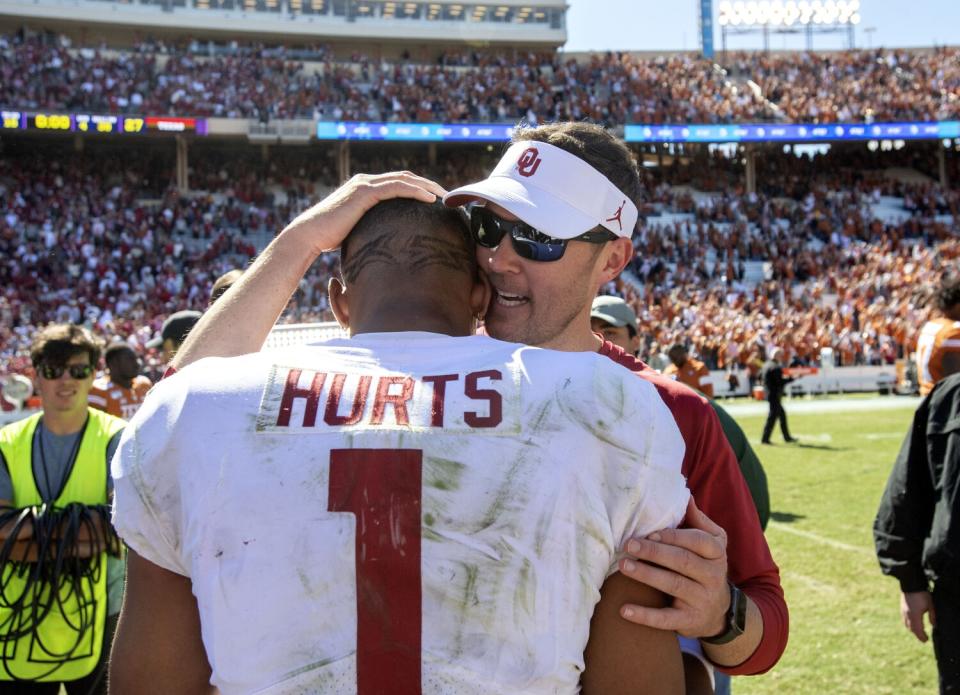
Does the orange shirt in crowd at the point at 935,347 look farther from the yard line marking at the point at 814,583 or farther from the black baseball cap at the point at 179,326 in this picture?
the black baseball cap at the point at 179,326

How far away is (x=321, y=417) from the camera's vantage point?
1399 millimetres

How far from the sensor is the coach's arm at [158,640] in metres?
1.42

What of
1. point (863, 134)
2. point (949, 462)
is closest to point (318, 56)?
point (863, 134)

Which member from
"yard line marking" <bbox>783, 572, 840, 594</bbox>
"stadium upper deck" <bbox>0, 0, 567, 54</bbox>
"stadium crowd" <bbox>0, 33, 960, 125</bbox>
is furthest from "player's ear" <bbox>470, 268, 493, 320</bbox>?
"stadium upper deck" <bbox>0, 0, 567, 54</bbox>

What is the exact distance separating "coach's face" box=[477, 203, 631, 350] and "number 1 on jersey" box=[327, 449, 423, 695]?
2.72 ft

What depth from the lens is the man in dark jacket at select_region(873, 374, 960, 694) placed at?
3.30 m

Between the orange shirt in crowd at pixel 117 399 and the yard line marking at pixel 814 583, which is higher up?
the orange shirt in crowd at pixel 117 399

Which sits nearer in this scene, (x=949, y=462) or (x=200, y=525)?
(x=200, y=525)

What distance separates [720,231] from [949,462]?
31532 mm

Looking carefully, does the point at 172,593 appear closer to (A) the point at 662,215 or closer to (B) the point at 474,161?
(A) the point at 662,215

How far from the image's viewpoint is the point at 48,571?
3.71 meters

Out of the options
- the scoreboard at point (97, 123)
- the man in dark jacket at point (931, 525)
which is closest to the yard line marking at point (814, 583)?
the man in dark jacket at point (931, 525)

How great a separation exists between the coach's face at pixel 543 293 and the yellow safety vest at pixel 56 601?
8.26 feet

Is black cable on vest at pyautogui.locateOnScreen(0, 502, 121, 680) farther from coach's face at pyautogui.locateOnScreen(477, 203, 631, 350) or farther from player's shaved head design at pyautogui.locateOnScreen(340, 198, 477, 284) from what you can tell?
player's shaved head design at pyautogui.locateOnScreen(340, 198, 477, 284)
